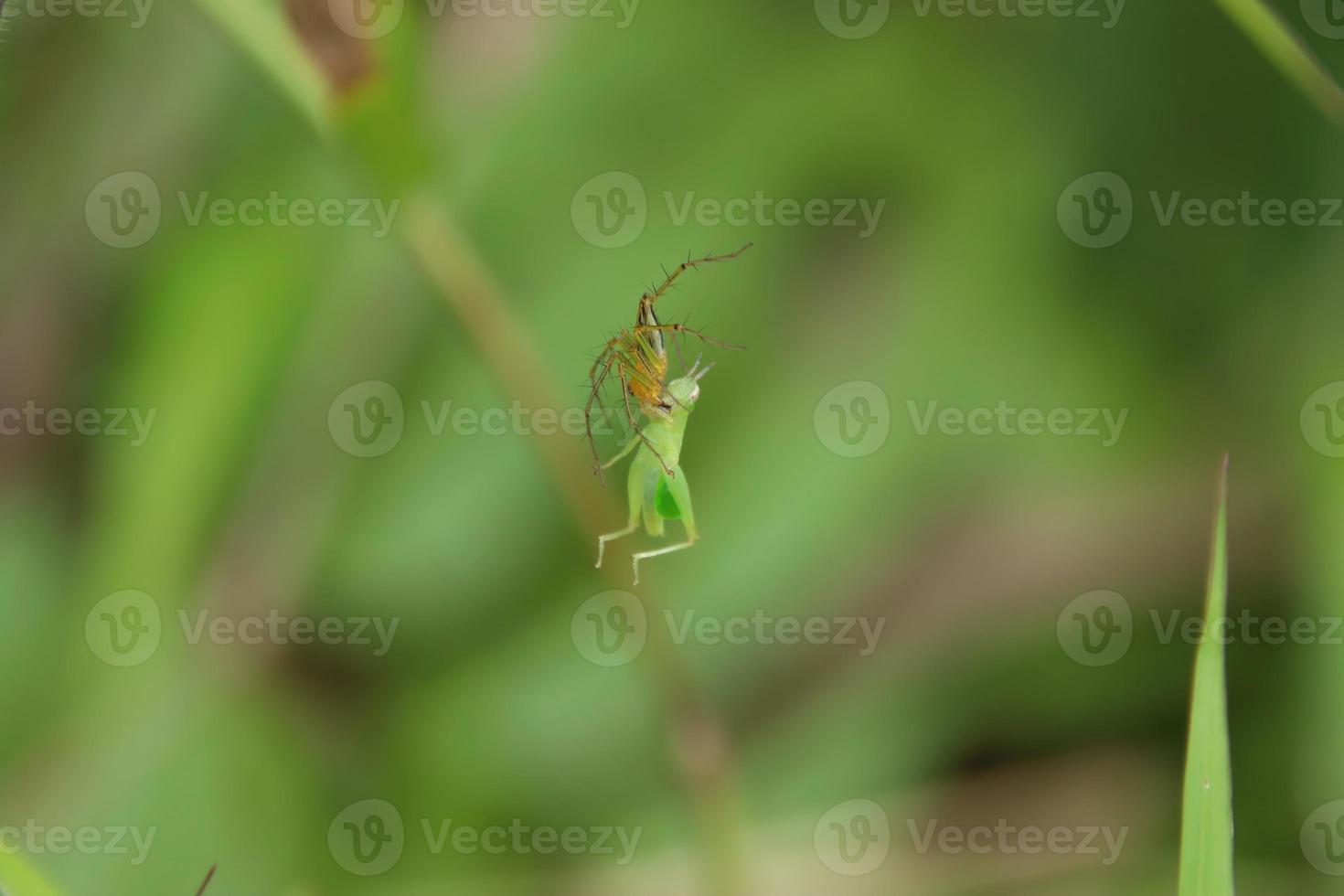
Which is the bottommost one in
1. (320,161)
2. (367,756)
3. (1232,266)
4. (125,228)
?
(367,756)

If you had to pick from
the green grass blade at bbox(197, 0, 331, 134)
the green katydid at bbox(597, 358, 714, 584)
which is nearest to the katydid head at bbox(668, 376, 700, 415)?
the green katydid at bbox(597, 358, 714, 584)

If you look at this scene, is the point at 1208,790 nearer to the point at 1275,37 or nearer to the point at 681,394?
the point at 681,394

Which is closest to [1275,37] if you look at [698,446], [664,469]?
[664,469]

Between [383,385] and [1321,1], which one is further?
[383,385]

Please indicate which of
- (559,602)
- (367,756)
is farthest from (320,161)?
(367,756)

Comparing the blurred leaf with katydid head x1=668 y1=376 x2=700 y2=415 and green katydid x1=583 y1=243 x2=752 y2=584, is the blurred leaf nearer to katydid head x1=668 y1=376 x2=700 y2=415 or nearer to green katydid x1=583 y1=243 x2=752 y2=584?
green katydid x1=583 y1=243 x2=752 y2=584

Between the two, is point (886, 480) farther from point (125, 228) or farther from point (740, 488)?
point (125, 228)

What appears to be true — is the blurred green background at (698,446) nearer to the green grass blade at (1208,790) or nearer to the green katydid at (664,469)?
the green katydid at (664,469)
